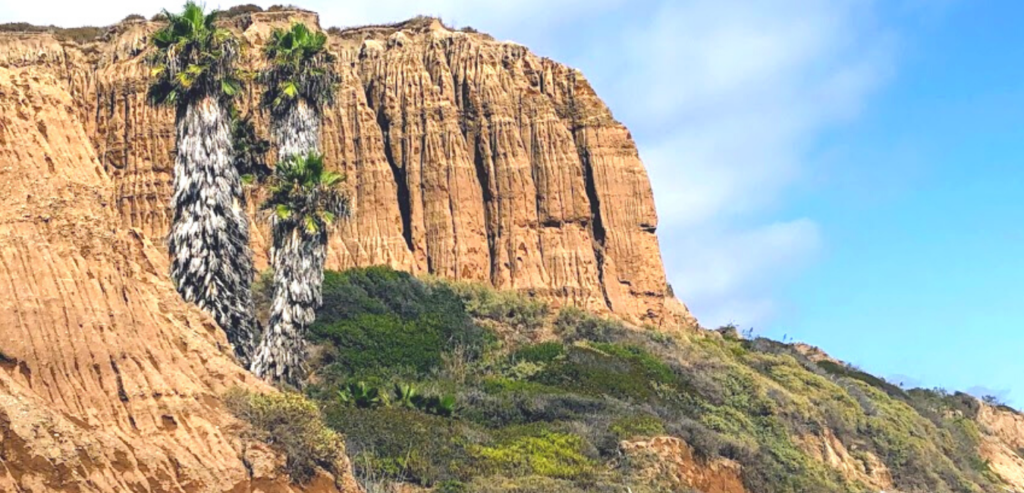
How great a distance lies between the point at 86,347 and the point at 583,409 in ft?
79.1

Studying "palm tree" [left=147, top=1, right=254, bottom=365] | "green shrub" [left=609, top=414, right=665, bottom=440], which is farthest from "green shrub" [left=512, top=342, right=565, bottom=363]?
"palm tree" [left=147, top=1, right=254, bottom=365]

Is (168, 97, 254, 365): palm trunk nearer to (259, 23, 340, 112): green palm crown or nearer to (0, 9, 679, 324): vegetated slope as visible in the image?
(259, 23, 340, 112): green palm crown

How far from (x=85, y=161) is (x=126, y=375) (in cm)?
338

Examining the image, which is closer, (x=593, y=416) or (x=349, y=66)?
(x=593, y=416)

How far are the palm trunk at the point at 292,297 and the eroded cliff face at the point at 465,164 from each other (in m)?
25.4

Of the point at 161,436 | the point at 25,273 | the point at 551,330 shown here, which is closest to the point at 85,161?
the point at 25,273

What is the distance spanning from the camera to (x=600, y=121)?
2635 inches

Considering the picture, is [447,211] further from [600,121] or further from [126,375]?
[126,375]

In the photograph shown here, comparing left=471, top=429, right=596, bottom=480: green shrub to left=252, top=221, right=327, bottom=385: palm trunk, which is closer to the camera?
left=471, top=429, right=596, bottom=480: green shrub

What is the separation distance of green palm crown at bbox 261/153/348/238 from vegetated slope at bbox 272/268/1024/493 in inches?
177

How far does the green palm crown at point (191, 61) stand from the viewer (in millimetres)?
34188

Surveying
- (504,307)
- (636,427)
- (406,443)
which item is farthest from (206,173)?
(504,307)

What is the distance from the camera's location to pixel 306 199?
35.4 meters

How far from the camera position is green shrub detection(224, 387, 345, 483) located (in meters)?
19.7
